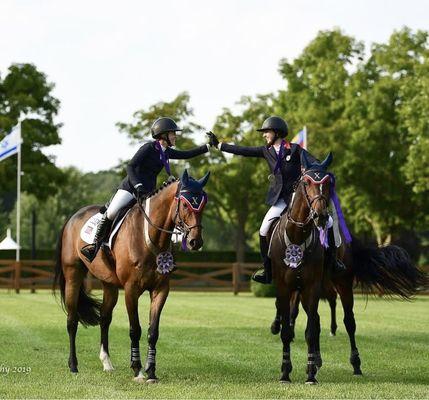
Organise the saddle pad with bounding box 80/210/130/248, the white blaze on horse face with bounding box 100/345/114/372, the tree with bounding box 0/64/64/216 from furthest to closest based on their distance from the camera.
Answer: 1. the tree with bounding box 0/64/64/216
2. the saddle pad with bounding box 80/210/130/248
3. the white blaze on horse face with bounding box 100/345/114/372

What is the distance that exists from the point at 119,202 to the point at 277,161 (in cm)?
211

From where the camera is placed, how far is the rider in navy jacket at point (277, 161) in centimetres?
1205

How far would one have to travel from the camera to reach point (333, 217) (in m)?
12.6

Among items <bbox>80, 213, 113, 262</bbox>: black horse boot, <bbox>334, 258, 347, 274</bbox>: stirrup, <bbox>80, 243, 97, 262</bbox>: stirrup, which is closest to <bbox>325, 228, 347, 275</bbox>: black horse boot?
<bbox>334, 258, 347, 274</bbox>: stirrup

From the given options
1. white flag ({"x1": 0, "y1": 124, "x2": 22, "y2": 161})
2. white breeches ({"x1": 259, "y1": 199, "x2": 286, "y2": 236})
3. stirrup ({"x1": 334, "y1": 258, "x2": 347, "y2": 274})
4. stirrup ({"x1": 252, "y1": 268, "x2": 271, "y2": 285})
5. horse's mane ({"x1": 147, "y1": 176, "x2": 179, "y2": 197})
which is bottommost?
stirrup ({"x1": 252, "y1": 268, "x2": 271, "y2": 285})

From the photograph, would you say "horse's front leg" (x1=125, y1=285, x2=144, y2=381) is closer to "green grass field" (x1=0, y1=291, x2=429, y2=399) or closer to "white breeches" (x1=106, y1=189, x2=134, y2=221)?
"green grass field" (x1=0, y1=291, x2=429, y2=399)

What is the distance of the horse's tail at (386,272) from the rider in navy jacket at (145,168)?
3.02 metres

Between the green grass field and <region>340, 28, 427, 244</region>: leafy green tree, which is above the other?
<region>340, 28, 427, 244</region>: leafy green tree

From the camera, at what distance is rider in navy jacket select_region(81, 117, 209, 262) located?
38.7 feet

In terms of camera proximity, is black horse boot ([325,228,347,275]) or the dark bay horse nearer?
the dark bay horse

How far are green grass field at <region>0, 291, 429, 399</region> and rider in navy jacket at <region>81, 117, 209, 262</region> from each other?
2008 millimetres

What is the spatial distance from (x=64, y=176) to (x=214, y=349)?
3865 centimetres

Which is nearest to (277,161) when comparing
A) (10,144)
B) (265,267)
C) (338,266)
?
(265,267)

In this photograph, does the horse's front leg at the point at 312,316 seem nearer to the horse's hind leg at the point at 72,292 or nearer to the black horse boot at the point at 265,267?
the black horse boot at the point at 265,267
